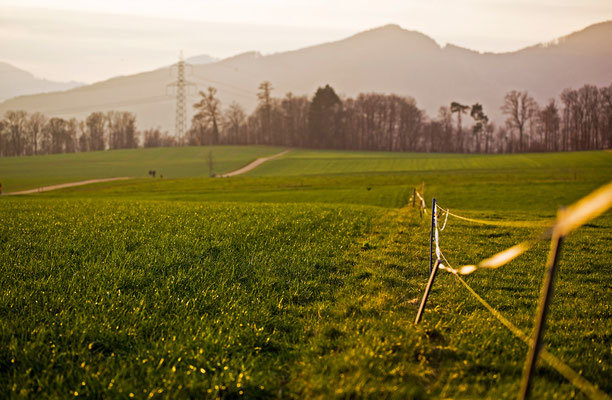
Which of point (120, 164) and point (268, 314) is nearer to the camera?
point (268, 314)

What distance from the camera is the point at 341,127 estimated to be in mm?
145000

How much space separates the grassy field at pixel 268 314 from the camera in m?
5.73

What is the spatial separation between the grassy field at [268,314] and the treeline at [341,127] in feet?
431

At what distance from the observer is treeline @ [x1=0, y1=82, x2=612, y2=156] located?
136 meters

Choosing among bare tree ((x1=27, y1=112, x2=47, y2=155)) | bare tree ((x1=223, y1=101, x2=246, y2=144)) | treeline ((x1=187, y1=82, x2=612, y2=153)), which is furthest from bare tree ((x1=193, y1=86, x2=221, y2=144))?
bare tree ((x1=27, y1=112, x2=47, y2=155))

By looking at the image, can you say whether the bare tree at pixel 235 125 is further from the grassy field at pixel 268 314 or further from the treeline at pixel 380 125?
the grassy field at pixel 268 314

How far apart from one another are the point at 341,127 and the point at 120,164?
69172 millimetres

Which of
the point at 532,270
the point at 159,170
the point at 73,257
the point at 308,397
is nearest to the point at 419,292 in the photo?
the point at 532,270

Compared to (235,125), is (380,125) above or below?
below

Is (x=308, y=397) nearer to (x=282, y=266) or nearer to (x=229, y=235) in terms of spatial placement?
(x=282, y=266)

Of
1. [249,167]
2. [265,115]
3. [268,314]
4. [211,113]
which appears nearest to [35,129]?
[211,113]

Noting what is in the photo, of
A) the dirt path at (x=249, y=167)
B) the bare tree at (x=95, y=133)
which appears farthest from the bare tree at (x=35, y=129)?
the dirt path at (x=249, y=167)

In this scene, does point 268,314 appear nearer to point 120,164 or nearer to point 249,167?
point 249,167

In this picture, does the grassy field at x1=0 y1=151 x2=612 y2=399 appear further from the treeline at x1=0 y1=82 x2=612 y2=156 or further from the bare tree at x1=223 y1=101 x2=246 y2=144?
the bare tree at x1=223 y1=101 x2=246 y2=144
